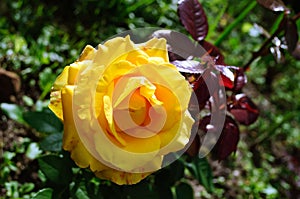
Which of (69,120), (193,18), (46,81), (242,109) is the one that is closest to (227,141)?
(242,109)

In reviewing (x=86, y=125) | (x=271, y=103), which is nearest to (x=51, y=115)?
(x=86, y=125)

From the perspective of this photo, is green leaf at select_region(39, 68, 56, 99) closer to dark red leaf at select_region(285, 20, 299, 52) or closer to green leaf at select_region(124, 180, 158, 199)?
green leaf at select_region(124, 180, 158, 199)

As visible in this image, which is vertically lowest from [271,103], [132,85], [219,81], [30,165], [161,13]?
[271,103]

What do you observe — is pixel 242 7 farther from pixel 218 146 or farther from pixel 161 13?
pixel 218 146

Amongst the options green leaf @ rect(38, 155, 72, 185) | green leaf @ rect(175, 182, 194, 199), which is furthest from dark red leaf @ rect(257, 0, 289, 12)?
green leaf @ rect(38, 155, 72, 185)

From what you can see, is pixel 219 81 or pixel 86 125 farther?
pixel 219 81

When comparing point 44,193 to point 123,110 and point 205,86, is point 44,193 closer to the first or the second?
point 123,110

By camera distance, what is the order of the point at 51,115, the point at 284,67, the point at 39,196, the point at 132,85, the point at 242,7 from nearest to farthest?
the point at 132,85 → the point at 39,196 → the point at 51,115 → the point at 242,7 → the point at 284,67

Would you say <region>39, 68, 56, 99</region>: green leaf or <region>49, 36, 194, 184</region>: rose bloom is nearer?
<region>49, 36, 194, 184</region>: rose bloom
